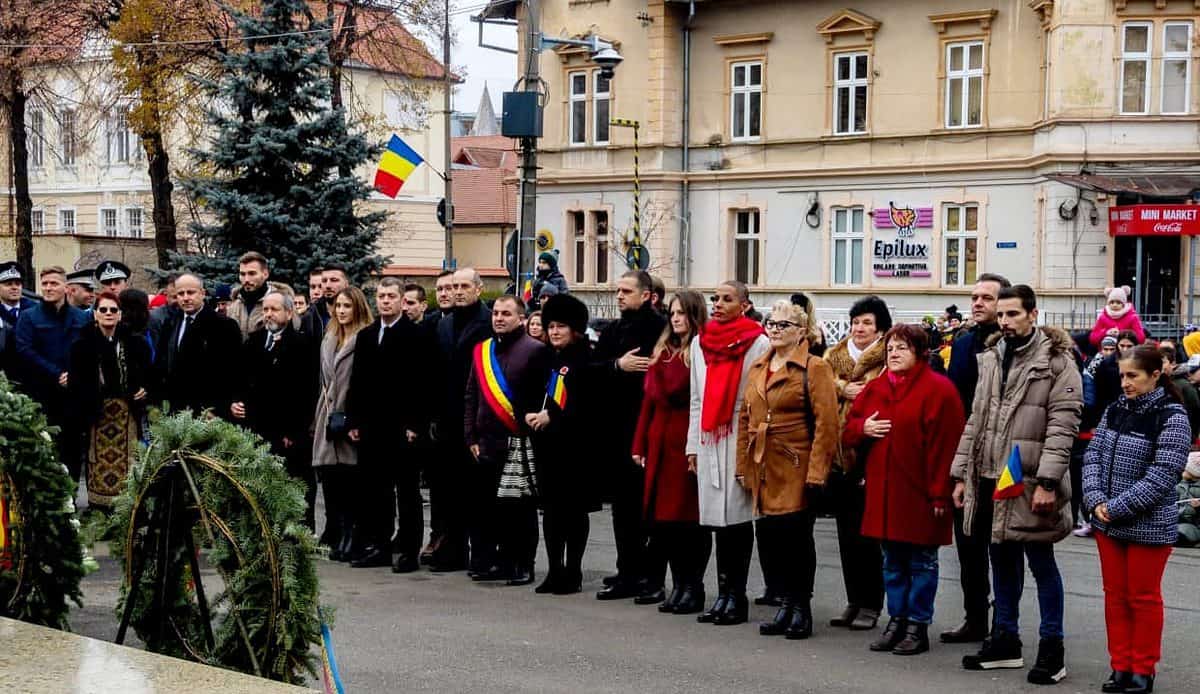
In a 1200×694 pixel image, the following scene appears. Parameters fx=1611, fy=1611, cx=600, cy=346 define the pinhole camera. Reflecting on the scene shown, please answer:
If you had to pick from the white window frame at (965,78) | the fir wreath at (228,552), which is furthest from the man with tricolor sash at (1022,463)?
the white window frame at (965,78)

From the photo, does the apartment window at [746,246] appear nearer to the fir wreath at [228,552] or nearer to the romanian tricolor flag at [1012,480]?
the romanian tricolor flag at [1012,480]

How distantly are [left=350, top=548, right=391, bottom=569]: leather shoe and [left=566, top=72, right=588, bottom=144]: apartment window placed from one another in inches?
1206

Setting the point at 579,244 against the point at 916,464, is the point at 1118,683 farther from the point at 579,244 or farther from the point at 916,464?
the point at 579,244

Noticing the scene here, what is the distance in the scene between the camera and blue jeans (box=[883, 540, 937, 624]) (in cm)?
887

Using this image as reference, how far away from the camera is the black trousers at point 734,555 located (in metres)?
9.77

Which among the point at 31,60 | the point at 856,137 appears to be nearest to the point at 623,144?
the point at 856,137

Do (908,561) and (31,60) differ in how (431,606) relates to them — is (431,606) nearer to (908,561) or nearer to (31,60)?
(908,561)

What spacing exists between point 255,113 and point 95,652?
17.8 meters

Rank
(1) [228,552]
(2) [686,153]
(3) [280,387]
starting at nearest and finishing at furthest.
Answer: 1. (1) [228,552]
2. (3) [280,387]
3. (2) [686,153]

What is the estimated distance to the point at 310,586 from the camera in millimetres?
6598

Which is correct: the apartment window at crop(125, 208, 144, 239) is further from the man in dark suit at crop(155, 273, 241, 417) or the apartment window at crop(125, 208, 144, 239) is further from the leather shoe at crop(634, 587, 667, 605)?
the leather shoe at crop(634, 587, 667, 605)

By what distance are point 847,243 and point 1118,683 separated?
101ft

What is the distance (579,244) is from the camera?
4250 centimetres

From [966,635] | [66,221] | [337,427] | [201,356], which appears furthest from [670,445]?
[66,221]
